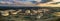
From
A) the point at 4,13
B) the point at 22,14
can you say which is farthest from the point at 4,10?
the point at 22,14

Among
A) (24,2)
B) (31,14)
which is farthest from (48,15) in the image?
(24,2)

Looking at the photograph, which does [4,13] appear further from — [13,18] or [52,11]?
[52,11]

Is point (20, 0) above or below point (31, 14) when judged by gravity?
above

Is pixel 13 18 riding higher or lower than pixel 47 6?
lower

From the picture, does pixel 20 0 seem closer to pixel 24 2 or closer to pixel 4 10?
pixel 24 2

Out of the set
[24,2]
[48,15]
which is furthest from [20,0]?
[48,15]

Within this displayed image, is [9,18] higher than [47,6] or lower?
lower

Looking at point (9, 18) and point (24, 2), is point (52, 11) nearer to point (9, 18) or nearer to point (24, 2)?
point (24, 2)
